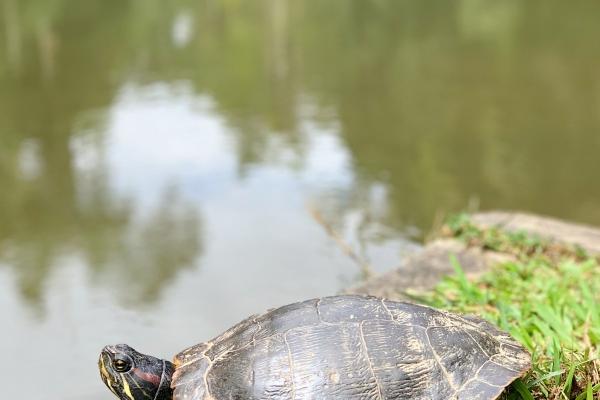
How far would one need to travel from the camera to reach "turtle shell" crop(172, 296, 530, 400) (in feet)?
7.53

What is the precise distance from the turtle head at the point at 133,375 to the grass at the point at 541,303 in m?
1.29

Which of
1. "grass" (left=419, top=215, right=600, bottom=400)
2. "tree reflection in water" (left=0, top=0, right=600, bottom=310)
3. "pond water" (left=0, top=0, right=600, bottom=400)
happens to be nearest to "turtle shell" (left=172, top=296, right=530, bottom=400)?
"grass" (left=419, top=215, right=600, bottom=400)

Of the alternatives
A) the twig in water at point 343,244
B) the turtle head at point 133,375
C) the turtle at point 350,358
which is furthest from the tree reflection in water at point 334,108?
the turtle at point 350,358

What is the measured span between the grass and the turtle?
10.3 inches

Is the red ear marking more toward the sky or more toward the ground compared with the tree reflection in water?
more toward the ground

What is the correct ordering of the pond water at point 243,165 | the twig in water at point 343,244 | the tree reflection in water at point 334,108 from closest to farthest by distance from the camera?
the pond water at point 243,165 → the twig in water at point 343,244 → the tree reflection in water at point 334,108

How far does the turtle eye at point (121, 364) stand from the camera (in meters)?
2.62

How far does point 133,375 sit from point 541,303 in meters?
2.09

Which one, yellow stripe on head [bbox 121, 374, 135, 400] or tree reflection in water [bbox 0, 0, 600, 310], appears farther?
tree reflection in water [bbox 0, 0, 600, 310]

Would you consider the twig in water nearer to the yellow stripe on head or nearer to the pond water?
the pond water

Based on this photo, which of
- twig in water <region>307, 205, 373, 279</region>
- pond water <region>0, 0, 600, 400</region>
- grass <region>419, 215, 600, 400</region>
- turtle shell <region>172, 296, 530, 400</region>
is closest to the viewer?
turtle shell <region>172, 296, 530, 400</region>

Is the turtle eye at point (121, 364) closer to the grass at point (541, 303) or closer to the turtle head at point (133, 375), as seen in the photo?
the turtle head at point (133, 375)

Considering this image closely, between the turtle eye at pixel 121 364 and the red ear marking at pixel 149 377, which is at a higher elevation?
the turtle eye at pixel 121 364

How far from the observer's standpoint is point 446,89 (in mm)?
10234
